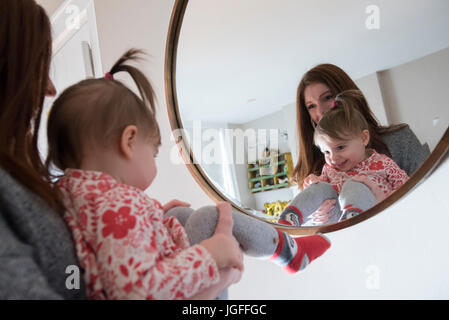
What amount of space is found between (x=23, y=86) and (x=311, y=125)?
0.70 m

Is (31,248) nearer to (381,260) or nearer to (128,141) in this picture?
(128,141)

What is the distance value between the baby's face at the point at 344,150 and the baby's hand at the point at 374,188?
0.13 ft

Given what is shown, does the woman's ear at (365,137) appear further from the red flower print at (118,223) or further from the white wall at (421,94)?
the red flower print at (118,223)

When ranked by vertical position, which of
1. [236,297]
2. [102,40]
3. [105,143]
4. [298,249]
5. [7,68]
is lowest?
[236,297]

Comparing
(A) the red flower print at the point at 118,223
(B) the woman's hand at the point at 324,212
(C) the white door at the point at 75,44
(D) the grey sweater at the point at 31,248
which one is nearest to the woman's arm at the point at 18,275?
(D) the grey sweater at the point at 31,248

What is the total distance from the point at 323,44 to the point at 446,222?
527 millimetres

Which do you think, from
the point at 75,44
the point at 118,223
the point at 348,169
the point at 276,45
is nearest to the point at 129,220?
the point at 118,223

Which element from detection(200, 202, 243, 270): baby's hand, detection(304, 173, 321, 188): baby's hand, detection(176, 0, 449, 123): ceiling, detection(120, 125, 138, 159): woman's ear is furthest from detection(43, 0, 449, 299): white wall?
detection(120, 125, 138, 159): woman's ear

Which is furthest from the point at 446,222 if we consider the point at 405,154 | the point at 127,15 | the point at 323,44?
the point at 127,15

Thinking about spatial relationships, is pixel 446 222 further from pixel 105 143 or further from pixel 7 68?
pixel 7 68

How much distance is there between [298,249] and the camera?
88 cm

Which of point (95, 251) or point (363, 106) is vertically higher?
point (363, 106)

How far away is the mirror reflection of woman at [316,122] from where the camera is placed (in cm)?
84

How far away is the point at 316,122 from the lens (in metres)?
0.99
